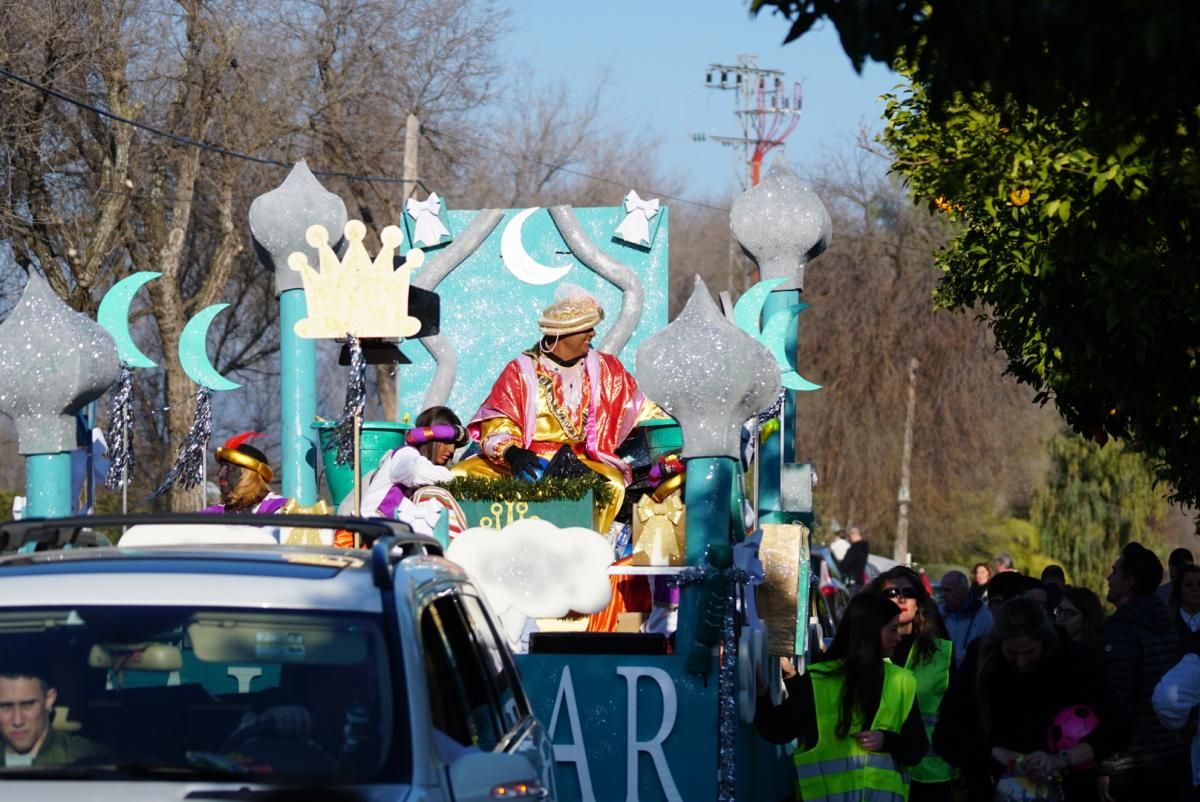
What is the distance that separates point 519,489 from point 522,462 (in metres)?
1.02

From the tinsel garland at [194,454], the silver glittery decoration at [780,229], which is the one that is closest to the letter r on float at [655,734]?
the tinsel garland at [194,454]

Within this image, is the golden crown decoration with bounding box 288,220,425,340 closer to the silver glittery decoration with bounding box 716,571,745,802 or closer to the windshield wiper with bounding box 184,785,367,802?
the silver glittery decoration with bounding box 716,571,745,802

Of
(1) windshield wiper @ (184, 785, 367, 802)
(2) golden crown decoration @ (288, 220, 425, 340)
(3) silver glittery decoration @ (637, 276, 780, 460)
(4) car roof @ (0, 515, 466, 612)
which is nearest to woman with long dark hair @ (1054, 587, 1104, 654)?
(3) silver glittery decoration @ (637, 276, 780, 460)

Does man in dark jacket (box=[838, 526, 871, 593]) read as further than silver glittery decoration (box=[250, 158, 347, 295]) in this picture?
Yes

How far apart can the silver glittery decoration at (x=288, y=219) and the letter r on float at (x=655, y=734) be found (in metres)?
4.66

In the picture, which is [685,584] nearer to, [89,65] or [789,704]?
[789,704]

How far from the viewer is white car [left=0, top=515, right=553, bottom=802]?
4.28 m

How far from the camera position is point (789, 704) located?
22.4ft

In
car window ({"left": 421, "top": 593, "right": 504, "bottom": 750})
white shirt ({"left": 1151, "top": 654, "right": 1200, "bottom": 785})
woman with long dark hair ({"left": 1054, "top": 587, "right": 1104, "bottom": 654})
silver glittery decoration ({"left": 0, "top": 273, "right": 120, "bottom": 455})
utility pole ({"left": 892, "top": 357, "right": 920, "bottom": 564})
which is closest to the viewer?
car window ({"left": 421, "top": 593, "right": 504, "bottom": 750})

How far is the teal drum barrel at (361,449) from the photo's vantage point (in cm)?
→ 1189

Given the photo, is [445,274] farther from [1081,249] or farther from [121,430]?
[1081,249]

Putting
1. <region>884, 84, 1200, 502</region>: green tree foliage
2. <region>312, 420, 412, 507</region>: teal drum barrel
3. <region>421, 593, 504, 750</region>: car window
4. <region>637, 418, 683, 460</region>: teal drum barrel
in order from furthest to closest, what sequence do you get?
<region>637, 418, 683, 460</region>: teal drum barrel, <region>312, 420, 412, 507</region>: teal drum barrel, <region>884, 84, 1200, 502</region>: green tree foliage, <region>421, 593, 504, 750</region>: car window

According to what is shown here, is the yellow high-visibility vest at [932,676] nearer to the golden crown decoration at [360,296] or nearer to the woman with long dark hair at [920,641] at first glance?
the woman with long dark hair at [920,641]

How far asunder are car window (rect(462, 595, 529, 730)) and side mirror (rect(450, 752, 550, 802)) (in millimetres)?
522
